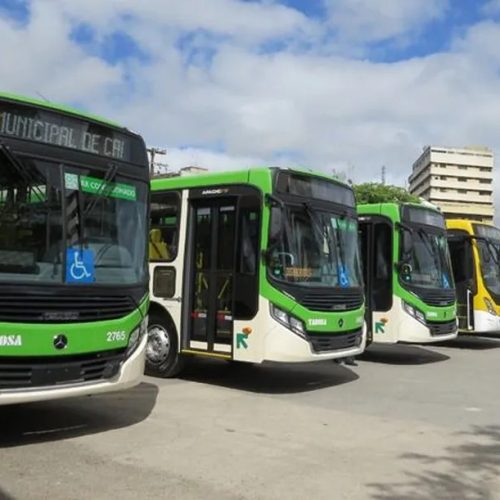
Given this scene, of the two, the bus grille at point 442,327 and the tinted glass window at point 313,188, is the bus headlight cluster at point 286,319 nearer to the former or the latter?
the tinted glass window at point 313,188

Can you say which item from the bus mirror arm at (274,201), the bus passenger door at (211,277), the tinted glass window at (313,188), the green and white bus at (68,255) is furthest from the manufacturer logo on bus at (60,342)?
the tinted glass window at (313,188)

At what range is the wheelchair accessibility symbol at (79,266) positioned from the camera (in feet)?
21.2

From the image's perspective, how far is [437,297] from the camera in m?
13.4

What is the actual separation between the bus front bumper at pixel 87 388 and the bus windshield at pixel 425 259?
7.28 m

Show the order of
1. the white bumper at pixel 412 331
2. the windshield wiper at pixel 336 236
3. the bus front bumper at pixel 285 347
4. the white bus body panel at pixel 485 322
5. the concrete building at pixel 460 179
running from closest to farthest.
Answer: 1. the bus front bumper at pixel 285 347
2. the windshield wiper at pixel 336 236
3. the white bumper at pixel 412 331
4. the white bus body panel at pixel 485 322
5. the concrete building at pixel 460 179

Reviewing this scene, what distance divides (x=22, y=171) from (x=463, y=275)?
1257 centimetres

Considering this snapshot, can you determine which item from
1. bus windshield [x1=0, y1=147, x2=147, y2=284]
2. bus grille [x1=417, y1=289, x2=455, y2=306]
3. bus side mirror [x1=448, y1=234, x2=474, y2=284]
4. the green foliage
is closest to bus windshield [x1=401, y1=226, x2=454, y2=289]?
bus grille [x1=417, y1=289, x2=455, y2=306]

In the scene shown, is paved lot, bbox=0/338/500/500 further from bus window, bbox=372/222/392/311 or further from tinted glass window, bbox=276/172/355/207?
tinted glass window, bbox=276/172/355/207

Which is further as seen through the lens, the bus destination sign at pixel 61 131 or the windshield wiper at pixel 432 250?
Result: the windshield wiper at pixel 432 250

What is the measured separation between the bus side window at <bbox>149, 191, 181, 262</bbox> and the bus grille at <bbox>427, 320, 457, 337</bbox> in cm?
538

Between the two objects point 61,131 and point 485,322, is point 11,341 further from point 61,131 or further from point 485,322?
point 485,322

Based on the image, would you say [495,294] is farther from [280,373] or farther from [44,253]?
[44,253]

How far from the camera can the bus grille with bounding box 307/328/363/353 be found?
31.1 feet

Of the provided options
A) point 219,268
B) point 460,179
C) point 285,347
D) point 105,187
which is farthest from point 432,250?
point 460,179
